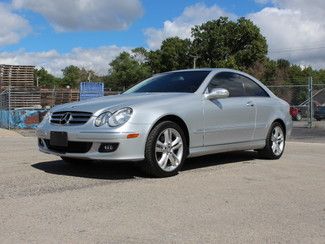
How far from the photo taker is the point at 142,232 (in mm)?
4383

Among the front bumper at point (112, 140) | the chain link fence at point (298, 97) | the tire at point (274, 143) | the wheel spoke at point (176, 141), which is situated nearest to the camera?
the front bumper at point (112, 140)

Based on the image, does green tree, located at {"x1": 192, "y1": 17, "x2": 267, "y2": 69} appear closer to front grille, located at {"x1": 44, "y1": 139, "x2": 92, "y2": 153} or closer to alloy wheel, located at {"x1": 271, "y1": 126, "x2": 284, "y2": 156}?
alloy wheel, located at {"x1": 271, "y1": 126, "x2": 284, "y2": 156}

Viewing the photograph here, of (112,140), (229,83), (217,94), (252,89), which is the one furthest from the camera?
(252,89)

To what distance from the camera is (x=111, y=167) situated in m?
7.76

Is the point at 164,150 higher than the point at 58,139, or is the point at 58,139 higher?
the point at 58,139

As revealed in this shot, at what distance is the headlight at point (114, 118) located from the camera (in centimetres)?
652

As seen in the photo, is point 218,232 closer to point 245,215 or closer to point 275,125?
point 245,215

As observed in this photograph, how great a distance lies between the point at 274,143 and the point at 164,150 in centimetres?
290

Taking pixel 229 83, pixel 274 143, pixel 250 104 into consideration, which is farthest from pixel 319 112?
pixel 229 83

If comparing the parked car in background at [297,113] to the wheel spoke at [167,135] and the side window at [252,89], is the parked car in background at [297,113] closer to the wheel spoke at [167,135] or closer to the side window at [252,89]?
the side window at [252,89]

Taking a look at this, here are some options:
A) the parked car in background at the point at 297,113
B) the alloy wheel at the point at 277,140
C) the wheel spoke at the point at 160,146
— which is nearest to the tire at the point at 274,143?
the alloy wheel at the point at 277,140

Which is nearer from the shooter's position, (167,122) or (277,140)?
(167,122)

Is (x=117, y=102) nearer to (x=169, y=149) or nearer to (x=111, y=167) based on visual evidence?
(x=169, y=149)

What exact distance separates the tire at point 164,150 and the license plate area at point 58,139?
1043 millimetres
